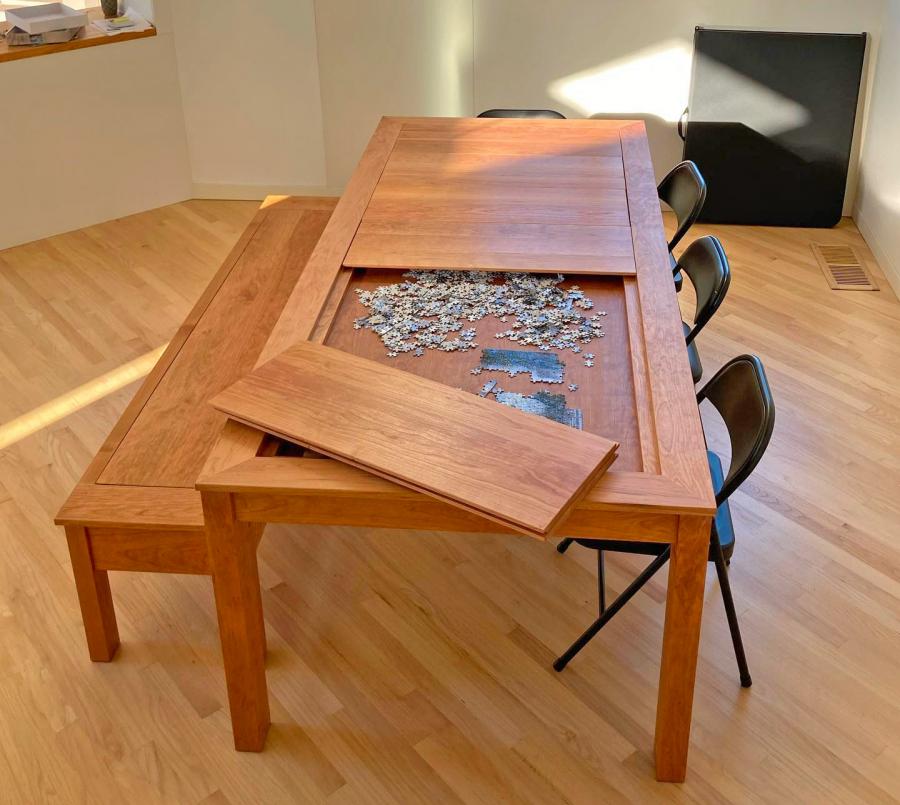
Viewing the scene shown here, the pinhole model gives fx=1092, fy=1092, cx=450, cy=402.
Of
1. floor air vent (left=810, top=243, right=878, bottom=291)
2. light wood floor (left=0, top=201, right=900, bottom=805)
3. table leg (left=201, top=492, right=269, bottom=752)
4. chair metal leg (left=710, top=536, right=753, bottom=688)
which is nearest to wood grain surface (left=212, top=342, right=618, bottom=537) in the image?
table leg (left=201, top=492, right=269, bottom=752)

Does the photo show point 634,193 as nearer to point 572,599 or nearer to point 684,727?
point 572,599

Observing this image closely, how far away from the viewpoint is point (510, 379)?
2637 millimetres

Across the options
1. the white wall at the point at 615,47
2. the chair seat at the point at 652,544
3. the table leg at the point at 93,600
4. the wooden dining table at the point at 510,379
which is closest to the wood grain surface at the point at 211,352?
the table leg at the point at 93,600

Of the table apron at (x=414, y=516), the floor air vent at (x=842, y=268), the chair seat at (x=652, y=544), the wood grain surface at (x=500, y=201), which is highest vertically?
the wood grain surface at (x=500, y=201)

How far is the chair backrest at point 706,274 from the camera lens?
3.22 meters

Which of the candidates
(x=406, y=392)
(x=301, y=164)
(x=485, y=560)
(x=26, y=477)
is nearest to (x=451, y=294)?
(x=406, y=392)

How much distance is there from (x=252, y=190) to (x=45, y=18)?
4.43ft

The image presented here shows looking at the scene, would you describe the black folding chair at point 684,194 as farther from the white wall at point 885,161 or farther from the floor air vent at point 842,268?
the white wall at point 885,161

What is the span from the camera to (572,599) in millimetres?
3246

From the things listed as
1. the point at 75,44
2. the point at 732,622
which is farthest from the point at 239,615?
Result: the point at 75,44

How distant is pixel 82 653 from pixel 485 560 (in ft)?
3.97

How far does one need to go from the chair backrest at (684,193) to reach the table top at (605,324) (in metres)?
0.17

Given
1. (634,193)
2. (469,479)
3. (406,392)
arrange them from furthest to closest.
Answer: (634,193) < (406,392) < (469,479)

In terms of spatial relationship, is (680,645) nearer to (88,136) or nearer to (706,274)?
(706,274)
